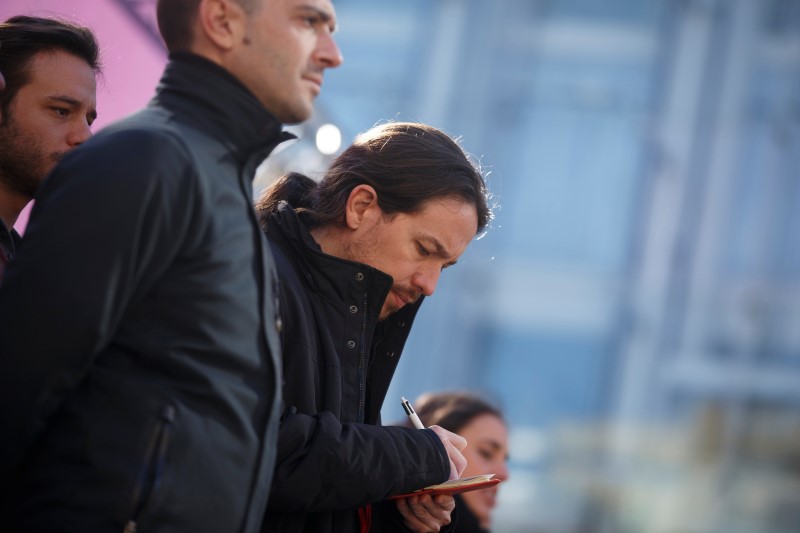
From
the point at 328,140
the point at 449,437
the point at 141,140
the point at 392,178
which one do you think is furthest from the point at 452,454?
the point at 328,140

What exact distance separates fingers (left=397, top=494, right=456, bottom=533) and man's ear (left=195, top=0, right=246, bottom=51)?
0.84 m

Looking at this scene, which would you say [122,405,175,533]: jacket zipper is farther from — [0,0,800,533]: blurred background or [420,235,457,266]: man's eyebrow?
[0,0,800,533]: blurred background

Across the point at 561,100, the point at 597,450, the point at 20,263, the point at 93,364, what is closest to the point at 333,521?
the point at 93,364

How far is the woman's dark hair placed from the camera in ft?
10.2

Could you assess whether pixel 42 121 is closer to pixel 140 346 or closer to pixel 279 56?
pixel 279 56

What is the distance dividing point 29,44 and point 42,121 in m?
0.14

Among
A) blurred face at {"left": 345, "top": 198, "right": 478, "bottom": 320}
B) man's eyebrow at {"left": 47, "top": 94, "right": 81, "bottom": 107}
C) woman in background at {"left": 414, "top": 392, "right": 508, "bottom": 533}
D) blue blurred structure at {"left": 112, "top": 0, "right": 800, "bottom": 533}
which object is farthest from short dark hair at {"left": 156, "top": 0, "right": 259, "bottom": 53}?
blue blurred structure at {"left": 112, "top": 0, "right": 800, "bottom": 533}

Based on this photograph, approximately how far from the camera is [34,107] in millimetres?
1706

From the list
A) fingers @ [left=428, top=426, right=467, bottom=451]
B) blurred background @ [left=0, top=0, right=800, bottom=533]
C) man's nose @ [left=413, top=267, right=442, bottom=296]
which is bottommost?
fingers @ [left=428, top=426, right=467, bottom=451]

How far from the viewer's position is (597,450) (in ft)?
32.7

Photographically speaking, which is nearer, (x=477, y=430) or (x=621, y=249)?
(x=477, y=430)

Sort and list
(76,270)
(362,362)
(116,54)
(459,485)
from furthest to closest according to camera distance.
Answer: (116,54) → (362,362) → (459,485) → (76,270)

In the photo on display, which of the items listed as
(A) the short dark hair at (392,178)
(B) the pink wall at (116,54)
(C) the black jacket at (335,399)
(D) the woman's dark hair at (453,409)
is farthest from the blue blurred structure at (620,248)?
(C) the black jacket at (335,399)

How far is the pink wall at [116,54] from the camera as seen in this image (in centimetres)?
246
